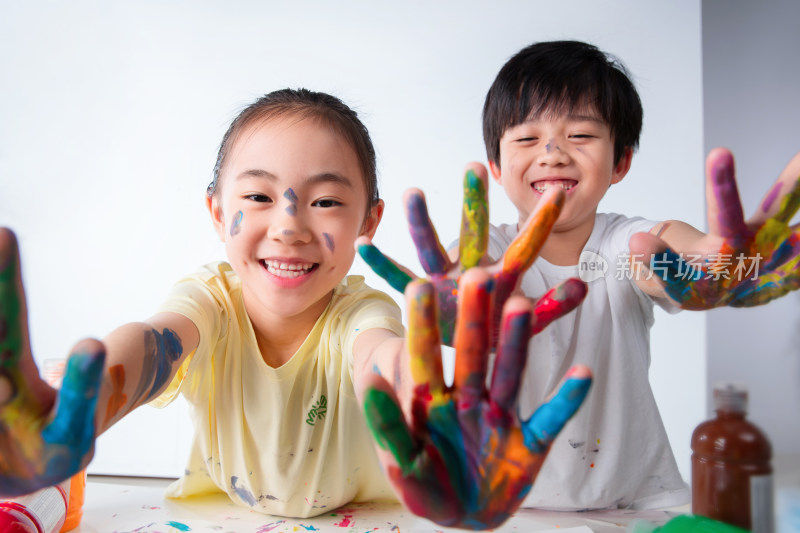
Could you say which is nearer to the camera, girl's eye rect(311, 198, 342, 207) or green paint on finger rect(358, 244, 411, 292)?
green paint on finger rect(358, 244, 411, 292)

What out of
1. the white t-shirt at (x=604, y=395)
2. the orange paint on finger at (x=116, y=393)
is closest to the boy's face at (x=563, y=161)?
the white t-shirt at (x=604, y=395)

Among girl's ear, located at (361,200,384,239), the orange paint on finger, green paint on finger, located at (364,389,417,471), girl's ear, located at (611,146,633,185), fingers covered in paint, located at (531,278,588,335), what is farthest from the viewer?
girl's ear, located at (611,146,633,185)

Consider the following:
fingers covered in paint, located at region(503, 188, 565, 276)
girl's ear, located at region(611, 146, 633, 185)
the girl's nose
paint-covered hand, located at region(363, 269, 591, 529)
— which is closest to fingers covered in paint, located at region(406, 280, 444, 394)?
paint-covered hand, located at region(363, 269, 591, 529)

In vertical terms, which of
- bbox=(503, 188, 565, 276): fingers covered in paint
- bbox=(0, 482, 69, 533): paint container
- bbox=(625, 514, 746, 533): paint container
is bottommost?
bbox=(0, 482, 69, 533): paint container

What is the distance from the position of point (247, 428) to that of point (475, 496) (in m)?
0.73

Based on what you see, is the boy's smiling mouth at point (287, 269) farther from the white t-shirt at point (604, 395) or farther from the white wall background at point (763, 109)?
the white wall background at point (763, 109)

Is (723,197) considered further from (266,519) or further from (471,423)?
(266,519)

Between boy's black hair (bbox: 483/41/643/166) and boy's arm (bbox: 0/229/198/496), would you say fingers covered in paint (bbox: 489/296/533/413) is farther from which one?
boy's black hair (bbox: 483/41/643/166)

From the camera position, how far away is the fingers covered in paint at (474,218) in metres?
0.91

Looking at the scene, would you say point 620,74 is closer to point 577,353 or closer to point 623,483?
point 577,353

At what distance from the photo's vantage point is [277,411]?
45.8 inches

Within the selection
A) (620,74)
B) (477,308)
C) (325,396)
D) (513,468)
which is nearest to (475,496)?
(513,468)

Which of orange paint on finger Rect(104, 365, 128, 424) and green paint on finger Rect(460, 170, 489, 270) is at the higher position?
green paint on finger Rect(460, 170, 489, 270)

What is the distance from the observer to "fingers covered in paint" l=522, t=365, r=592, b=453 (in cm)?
59
